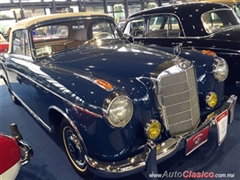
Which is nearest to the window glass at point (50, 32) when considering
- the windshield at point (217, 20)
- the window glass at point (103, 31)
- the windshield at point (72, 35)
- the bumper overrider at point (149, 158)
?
the windshield at point (72, 35)

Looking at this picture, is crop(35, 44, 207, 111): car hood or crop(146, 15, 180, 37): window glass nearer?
crop(35, 44, 207, 111): car hood

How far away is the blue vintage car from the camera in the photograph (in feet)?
5.46

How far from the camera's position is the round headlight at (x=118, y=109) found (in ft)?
5.19

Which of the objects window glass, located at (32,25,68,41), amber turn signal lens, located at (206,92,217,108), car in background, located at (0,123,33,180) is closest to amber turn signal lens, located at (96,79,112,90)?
car in background, located at (0,123,33,180)

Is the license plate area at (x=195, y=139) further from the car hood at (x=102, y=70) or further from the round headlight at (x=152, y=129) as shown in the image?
the car hood at (x=102, y=70)

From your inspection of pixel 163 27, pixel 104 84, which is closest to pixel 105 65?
pixel 104 84

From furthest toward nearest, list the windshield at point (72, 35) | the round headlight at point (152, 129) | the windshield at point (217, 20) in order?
the windshield at point (217, 20) → the windshield at point (72, 35) → the round headlight at point (152, 129)

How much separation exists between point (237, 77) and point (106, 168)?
242 centimetres

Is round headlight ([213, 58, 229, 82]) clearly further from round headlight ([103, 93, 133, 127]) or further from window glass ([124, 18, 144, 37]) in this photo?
window glass ([124, 18, 144, 37])

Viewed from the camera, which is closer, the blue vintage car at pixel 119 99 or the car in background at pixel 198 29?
the blue vintage car at pixel 119 99

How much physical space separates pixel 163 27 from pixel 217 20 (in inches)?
37.9

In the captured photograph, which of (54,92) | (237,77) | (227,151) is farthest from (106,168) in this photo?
(237,77)

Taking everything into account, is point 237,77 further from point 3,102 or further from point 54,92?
point 3,102

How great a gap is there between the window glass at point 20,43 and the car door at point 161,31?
2.33 metres
